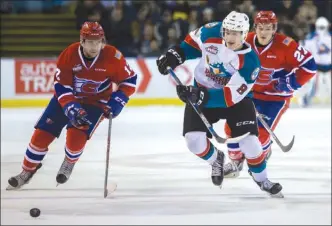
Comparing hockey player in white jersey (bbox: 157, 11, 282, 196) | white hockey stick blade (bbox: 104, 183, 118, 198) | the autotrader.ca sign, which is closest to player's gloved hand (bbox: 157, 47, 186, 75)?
hockey player in white jersey (bbox: 157, 11, 282, 196)

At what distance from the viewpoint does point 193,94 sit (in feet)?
7.45

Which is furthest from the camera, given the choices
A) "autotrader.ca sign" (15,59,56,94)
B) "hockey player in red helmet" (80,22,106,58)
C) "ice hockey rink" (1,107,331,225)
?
"autotrader.ca sign" (15,59,56,94)

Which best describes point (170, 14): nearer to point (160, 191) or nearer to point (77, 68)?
point (77, 68)

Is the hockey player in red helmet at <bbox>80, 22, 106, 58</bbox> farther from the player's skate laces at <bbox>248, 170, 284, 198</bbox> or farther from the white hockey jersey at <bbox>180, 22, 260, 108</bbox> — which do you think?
the player's skate laces at <bbox>248, 170, 284, 198</bbox>

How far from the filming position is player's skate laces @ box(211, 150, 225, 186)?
91.5 inches

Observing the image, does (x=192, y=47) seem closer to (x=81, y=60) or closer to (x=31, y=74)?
(x=81, y=60)

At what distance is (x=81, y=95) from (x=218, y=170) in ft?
1.54

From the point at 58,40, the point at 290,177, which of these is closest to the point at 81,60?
the point at 58,40

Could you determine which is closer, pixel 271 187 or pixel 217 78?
pixel 217 78

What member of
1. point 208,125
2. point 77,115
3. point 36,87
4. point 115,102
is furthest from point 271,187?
point 36,87

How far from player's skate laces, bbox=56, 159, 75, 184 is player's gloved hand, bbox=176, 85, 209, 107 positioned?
0.37m

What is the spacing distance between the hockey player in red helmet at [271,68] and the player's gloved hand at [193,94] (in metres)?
0.20

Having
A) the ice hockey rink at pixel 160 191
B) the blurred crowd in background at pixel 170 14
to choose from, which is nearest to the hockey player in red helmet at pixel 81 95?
the blurred crowd in background at pixel 170 14

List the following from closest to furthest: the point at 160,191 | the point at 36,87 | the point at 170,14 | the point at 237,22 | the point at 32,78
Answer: the point at 237,22, the point at 170,14, the point at 160,191, the point at 36,87, the point at 32,78
